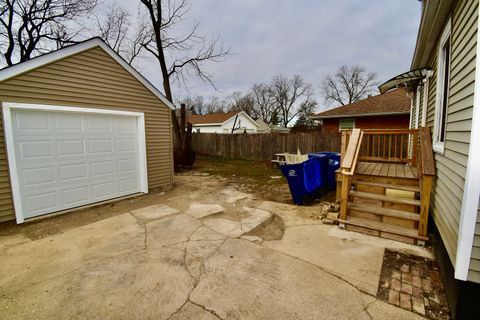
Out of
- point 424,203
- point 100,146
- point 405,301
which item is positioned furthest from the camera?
point 100,146

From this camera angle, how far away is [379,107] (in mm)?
11672

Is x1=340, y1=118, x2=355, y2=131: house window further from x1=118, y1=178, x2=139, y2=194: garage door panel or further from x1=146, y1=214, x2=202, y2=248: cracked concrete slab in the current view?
x1=118, y1=178, x2=139, y2=194: garage door panel

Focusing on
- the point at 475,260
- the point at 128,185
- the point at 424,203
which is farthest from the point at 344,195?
the point at 128,185

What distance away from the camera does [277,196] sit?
20.1 ft

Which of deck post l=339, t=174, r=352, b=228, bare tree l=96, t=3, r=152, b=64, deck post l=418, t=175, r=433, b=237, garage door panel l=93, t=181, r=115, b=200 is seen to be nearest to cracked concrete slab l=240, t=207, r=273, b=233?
deck post l=339, t=174, r=352, b=228

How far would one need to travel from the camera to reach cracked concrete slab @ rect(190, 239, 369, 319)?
2.07 m

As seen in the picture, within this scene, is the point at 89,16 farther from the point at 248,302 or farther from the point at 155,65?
the point at 248,302

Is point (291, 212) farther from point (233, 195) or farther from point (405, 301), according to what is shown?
point (405, 301)

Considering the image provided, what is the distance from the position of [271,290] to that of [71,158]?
→ 16.2 ft

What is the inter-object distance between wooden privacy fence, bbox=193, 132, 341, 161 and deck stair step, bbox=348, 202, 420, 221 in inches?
278

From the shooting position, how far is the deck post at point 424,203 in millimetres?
3164

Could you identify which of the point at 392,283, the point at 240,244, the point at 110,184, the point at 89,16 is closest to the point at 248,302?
the point at 240,244

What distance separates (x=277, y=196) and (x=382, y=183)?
2.62 m

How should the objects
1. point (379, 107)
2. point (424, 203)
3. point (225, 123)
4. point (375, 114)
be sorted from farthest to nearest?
point (225, 123), point (379, 107), point (375, 114), point (424, 203)
